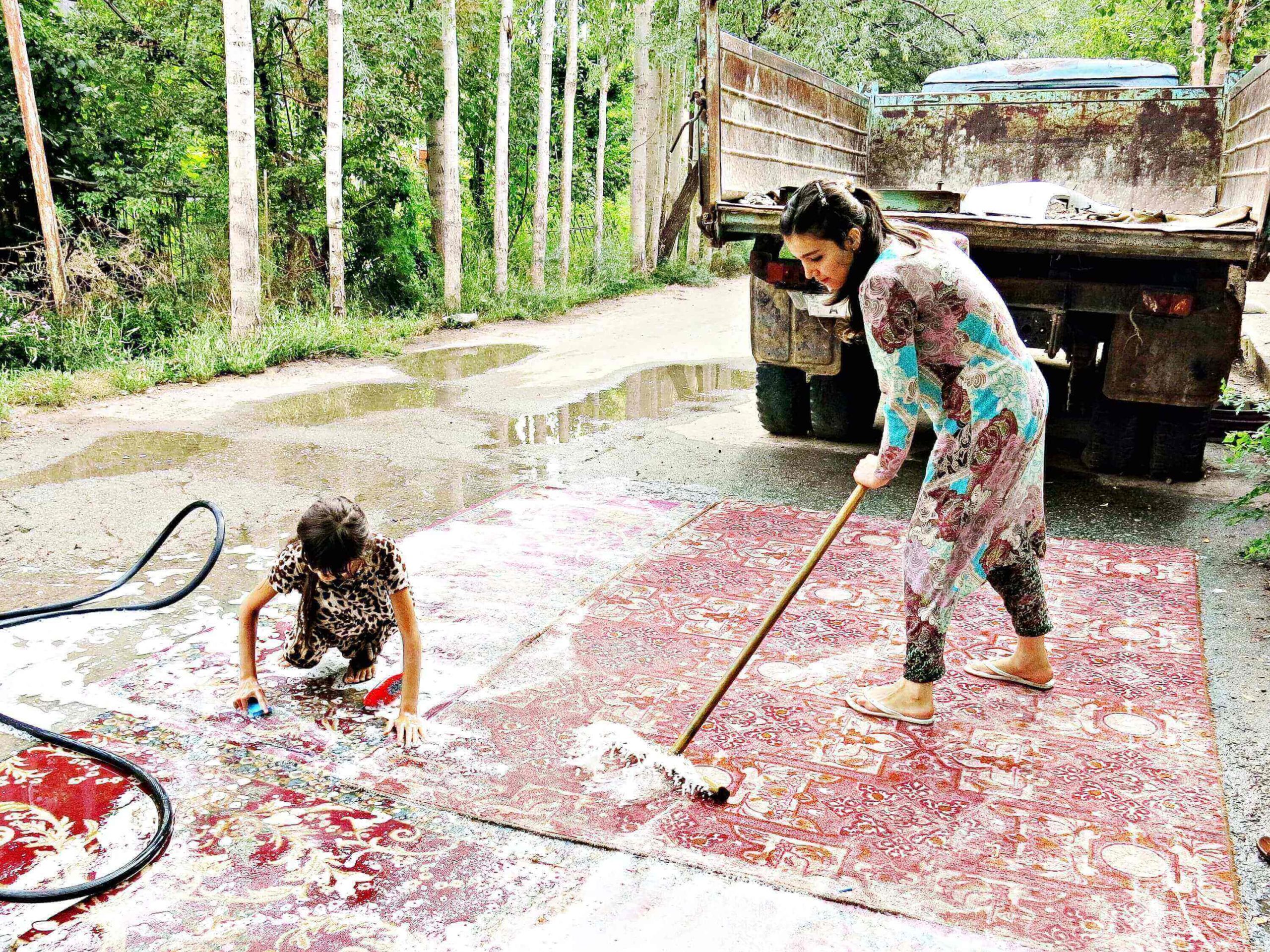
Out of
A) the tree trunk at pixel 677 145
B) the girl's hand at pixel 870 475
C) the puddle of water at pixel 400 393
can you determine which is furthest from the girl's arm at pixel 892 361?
the tree trunk at pixel 677 145

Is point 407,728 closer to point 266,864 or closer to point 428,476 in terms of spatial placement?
point 266,864

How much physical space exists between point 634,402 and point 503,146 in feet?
18.9

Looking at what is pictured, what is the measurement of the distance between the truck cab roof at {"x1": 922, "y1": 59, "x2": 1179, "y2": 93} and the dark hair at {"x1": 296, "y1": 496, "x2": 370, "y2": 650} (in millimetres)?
6945

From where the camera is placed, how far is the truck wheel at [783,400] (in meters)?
6.52

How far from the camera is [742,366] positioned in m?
9.61

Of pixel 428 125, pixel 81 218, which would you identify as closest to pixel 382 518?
pixel 81 218

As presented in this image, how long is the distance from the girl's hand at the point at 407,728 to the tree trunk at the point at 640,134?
1335cm

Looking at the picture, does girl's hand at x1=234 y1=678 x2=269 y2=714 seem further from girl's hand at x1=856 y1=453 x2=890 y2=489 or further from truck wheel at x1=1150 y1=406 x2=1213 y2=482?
truck wheel at x1=1150 y1=406 x2=1213 y2=482

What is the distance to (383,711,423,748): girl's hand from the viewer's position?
2.92 metres

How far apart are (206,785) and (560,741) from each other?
938 mm

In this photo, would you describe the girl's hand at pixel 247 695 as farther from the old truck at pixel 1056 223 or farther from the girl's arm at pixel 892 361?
the old truck at pixel 1056 223

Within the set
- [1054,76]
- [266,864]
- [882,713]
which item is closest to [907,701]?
[882,713]

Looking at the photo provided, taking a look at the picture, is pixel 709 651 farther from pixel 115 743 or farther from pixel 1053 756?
pixel 115 743

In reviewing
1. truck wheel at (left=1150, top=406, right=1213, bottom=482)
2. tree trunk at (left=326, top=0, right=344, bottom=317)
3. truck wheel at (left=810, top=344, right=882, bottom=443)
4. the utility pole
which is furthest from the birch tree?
truck wheel at (left=1150, top=406, right=1213, bottom=482)
